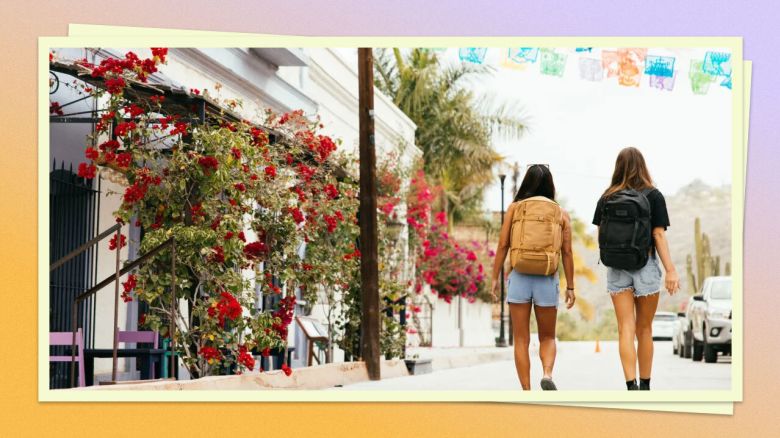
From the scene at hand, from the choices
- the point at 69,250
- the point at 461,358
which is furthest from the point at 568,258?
the point at 461,358

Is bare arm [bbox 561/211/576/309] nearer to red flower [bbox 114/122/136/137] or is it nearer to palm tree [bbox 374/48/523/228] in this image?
red flower [bbox 114/122/136/137]

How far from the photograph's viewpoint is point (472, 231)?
46344 mm

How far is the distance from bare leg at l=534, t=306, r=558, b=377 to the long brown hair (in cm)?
98

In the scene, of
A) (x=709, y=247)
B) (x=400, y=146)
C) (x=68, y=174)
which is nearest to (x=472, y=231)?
(x=709, y=247)

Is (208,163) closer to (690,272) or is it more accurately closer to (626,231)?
(626,231)

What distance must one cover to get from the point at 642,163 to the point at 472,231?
37.1m

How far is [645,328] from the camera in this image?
30.0 ft

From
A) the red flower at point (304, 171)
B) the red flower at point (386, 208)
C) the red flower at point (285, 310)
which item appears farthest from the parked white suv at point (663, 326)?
the red flower at point (285, 310)

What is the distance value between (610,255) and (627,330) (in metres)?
0.57

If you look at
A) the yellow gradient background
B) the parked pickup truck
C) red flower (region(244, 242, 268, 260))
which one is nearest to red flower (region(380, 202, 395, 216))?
the parked pickup truck

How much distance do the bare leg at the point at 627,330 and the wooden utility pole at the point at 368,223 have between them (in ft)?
16.6

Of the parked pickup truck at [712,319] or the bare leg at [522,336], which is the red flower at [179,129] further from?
the parked pickup truck at [712,319]

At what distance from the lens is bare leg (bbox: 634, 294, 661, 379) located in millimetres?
9109

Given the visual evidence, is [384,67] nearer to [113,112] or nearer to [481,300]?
[481,300]
